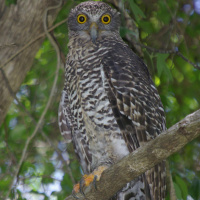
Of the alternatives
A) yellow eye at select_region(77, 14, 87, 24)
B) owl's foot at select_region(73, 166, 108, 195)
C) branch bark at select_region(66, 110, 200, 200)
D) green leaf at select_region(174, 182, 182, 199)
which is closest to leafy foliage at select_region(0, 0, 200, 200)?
green leaf at select_region(174, 182, 182, 199)

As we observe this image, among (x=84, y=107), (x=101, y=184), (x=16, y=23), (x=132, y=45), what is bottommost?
(x=101, y=184)

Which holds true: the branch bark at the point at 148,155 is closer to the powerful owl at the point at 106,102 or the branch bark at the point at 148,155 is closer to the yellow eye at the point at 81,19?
the powerful owl at the point at 106,102

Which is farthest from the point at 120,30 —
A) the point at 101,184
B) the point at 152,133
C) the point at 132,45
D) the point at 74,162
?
the point at 74,162

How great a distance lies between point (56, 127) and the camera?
4.53 m

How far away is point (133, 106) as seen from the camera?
293 centimetres

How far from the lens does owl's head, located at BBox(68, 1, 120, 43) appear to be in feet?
11.1

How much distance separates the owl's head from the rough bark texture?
30cm

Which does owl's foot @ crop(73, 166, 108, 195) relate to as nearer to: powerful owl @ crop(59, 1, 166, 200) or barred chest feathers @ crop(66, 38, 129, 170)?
powerful owl @ crop(59, 1, 166, 200)

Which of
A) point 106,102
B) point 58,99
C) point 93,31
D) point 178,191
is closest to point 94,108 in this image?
point 106,102

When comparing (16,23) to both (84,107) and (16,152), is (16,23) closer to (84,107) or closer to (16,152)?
(84,107)

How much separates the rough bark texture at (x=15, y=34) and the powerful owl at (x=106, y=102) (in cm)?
37

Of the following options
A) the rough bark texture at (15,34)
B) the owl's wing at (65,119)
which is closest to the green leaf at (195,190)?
the owl's wing at (65,119)

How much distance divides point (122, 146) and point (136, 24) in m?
1.60

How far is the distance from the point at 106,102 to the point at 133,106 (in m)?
0.21
